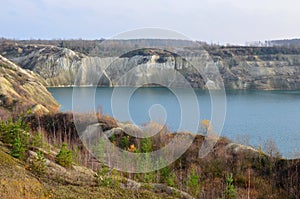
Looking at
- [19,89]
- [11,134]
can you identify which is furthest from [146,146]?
[19,89]

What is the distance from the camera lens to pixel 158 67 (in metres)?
80.1

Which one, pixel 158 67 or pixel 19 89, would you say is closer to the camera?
pixel 19 89

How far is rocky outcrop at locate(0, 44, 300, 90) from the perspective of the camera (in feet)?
238

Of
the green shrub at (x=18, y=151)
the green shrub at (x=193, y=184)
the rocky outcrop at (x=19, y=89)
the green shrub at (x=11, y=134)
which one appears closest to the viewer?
the green shrub at (x=18, y=151)

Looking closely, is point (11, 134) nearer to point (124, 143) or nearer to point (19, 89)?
point (124, 143)

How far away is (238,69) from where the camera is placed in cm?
8344

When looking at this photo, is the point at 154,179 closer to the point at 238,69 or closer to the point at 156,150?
the point at 156,150

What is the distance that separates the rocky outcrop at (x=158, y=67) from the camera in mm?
72562

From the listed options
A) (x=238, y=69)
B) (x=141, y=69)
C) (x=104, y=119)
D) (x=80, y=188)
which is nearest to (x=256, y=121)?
(x=104, y=119)


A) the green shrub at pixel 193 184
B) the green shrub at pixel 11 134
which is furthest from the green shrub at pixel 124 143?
the green shrub at pixel 11 134

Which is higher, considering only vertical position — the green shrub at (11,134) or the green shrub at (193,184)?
the green shrub at (11,134)

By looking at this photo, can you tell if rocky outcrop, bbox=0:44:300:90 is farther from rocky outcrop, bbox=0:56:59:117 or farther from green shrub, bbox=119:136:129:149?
green shrub, bbox=119:136:129:149

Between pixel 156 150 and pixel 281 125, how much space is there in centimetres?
1771

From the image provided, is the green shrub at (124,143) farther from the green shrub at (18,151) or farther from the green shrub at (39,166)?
the green shrub at (39,166)
